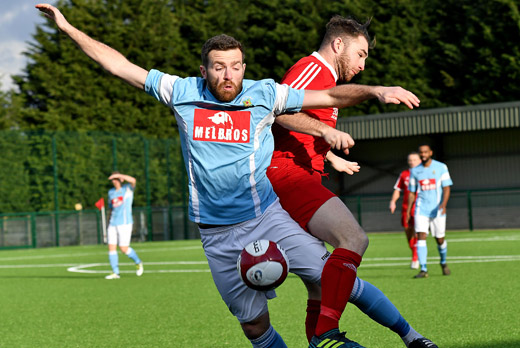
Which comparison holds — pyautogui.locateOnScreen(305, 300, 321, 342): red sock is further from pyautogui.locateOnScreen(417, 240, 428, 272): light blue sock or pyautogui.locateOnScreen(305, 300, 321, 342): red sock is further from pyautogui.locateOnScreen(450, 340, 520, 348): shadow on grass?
pyautogui.locateOnScreen(417, 240, 428, 272): light blue sock

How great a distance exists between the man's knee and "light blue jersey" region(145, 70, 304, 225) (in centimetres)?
67

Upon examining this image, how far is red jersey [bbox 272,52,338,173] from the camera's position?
5469 mm

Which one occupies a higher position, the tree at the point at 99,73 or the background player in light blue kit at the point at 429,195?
the tree at the point at 99,73

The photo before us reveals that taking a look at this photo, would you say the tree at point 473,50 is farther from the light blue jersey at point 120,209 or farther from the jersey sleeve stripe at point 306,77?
the jersey sleeve stripe at point 306,77

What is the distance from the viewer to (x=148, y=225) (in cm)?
3494

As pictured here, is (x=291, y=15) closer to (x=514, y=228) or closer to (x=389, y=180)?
(x=389, y=180)

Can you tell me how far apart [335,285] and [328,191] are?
749mm

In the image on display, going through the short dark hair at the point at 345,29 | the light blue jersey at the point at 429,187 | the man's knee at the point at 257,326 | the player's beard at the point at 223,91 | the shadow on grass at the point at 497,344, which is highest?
the short dark hair at the point at 345,29

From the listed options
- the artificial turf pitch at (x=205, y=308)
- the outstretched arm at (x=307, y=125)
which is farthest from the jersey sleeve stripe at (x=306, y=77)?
the artificial turf pitch at (x=205, y=308)

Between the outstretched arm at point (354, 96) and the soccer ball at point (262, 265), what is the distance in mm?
934

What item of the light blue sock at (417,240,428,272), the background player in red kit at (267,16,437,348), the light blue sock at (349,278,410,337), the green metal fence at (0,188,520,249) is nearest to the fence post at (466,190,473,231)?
the green metal fence at (0,188,520,249)

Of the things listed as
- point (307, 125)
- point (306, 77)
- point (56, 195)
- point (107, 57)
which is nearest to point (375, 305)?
point (307, 125)

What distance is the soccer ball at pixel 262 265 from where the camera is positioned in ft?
15.6

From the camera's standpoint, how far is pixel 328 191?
5.21 m
